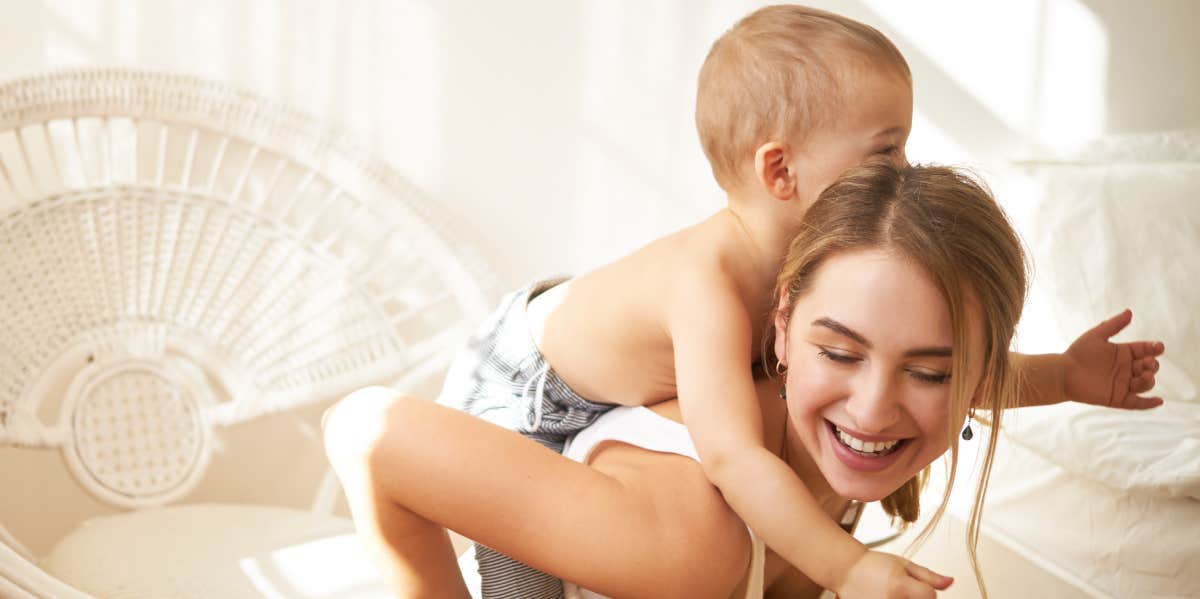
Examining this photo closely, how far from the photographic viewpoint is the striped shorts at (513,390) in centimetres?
123

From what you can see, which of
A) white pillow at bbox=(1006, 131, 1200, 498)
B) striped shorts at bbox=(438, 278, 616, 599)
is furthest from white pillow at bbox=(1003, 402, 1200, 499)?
striped shorts at bbox=(438, 278, 616, 599)

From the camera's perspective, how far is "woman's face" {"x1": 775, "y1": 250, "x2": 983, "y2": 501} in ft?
2.91

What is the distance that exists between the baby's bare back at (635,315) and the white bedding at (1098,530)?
1.37 ft

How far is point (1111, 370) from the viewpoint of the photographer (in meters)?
1.18

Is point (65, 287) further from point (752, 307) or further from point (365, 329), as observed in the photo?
point (752, 307)

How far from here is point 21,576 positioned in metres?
1.03

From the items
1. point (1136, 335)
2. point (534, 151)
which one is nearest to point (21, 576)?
point (534, 151)

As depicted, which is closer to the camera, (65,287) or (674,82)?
(65,287)

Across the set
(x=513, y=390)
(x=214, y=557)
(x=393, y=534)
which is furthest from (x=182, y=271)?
(x=393, y=534)

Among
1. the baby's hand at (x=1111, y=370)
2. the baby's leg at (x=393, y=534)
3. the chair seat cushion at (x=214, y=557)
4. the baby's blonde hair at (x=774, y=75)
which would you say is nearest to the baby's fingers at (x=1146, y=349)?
the baby's hand at (x=1111, y=370)

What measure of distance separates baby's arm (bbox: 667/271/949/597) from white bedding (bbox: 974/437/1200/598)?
0.46 metres

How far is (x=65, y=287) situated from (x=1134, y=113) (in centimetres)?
178

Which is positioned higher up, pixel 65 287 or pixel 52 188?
pixel 52 188

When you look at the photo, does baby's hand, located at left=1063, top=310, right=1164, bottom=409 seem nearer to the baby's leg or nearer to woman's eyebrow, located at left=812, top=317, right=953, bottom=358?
woman's eyebrow, located at left=812, top=317, right=953, bottom=358
